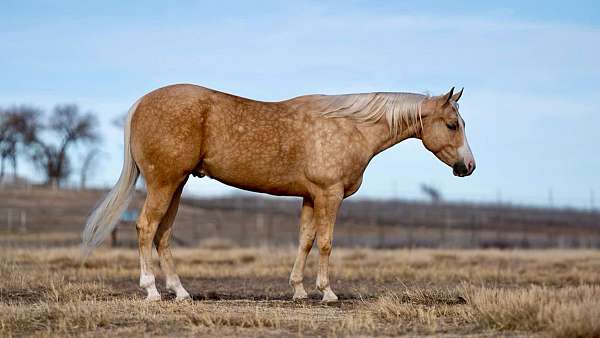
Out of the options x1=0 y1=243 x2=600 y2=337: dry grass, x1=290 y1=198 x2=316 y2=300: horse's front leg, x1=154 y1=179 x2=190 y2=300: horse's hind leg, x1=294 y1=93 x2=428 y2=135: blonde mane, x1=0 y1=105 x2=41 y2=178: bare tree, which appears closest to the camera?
x1=0 y1=243 x2=600 y2=337: dry grass

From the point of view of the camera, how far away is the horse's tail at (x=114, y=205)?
9.95m

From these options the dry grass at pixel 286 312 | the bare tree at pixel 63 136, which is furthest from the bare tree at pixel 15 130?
the dry grass at pixel 286 312

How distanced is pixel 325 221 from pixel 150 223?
6.91 ft

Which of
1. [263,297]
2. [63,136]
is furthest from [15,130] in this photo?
[263,297]

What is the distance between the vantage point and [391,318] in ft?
26.6

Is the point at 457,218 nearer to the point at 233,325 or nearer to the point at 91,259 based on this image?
the point at 91,259

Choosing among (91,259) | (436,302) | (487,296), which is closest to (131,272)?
(91,259)

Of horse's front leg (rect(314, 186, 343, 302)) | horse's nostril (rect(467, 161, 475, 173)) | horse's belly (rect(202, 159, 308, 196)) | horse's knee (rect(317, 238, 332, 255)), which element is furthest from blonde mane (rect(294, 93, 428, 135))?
horse's knee (rect(317, 238, 332, 255))

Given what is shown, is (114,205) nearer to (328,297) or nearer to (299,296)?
(299,296)

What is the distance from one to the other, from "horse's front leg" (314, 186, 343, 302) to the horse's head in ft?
5.23

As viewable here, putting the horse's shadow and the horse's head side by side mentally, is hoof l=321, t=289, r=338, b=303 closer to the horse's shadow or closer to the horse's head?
the horse's shadow

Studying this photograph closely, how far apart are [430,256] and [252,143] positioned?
13.8 metres

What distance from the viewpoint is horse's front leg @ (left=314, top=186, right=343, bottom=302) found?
9984mm

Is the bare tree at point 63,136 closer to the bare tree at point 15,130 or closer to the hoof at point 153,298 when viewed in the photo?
the bare tree at point 15,130
